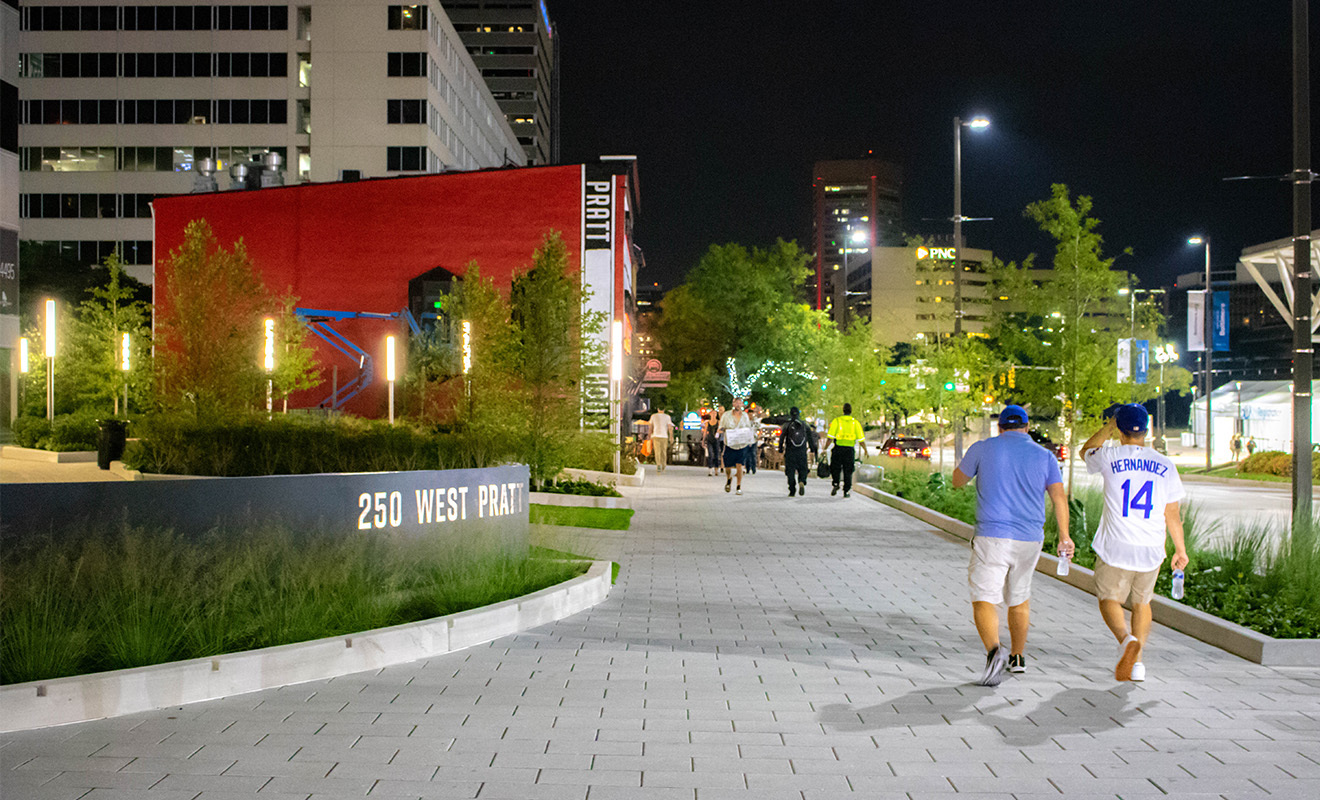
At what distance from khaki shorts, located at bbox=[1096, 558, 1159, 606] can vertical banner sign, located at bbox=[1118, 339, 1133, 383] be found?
22.7m

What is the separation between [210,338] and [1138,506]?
24412 millimetres

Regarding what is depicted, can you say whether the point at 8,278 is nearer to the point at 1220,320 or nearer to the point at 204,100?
the point at 1220,320

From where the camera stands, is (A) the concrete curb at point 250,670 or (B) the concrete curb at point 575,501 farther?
(B) the concrete curb at point 575,501

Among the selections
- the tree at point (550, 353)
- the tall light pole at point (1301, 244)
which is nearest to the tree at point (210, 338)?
the tree at point (550, 353)

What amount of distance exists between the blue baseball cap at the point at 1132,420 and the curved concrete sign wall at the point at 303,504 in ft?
16.7

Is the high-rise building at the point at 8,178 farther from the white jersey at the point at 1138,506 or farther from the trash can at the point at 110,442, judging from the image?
the trash can at the point at 110,442

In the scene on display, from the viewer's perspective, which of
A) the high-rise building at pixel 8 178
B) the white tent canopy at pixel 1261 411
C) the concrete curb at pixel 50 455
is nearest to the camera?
the high-rise building at pixel 8 178

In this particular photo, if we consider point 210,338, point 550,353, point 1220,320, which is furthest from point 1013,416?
point 1220,320

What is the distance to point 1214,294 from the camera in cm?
3700

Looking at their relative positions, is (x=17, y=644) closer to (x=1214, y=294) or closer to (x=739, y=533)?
(x=739, y=533)

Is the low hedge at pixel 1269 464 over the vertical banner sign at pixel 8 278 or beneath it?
beneath

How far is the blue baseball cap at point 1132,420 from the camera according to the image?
7.24m

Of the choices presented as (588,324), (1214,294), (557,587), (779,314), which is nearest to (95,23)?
(779,314)

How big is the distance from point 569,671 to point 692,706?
3.71 ft
